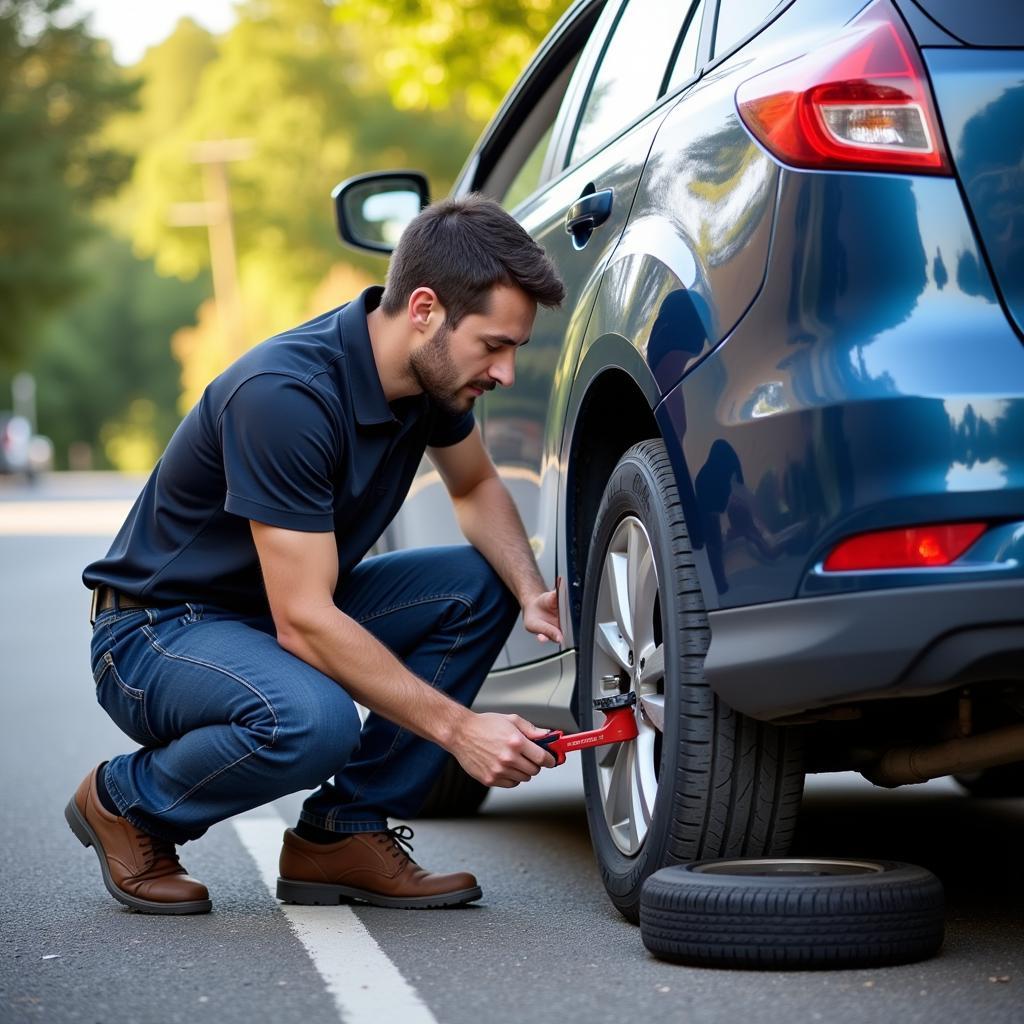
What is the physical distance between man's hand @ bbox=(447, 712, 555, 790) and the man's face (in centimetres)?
65

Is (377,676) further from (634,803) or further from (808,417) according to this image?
(808,417)

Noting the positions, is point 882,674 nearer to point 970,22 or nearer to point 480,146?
point 970,22

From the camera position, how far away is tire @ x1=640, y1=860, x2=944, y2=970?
2.85 meters

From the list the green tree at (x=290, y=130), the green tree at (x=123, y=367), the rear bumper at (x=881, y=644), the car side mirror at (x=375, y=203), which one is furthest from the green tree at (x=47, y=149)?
the rear bumper at (x=881, y=644)

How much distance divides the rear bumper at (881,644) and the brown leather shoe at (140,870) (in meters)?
1.38

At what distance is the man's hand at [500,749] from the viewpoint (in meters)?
3.33

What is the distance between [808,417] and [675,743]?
0.62 metres

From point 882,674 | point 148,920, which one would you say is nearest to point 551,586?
point 148,920

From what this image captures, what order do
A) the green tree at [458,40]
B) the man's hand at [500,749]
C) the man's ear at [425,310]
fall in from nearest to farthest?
the man's hand at [500,749] → the man's ear at [425,310] → the green tree at [458,40]

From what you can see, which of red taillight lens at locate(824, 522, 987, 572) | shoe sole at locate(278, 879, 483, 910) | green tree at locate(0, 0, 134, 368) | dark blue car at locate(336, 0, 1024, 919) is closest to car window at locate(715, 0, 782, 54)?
dark blue car at locate(336, 0, 1024, 919)

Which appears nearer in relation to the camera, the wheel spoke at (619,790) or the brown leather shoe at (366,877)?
the wheel spoke at (619,790)

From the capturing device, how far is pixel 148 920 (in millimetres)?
3557

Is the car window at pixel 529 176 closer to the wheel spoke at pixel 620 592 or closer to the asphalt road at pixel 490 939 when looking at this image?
the wheel spoke at pixel 620 592

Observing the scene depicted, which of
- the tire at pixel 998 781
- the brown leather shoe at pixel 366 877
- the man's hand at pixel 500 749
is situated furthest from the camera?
the tire at pixel 998 781
